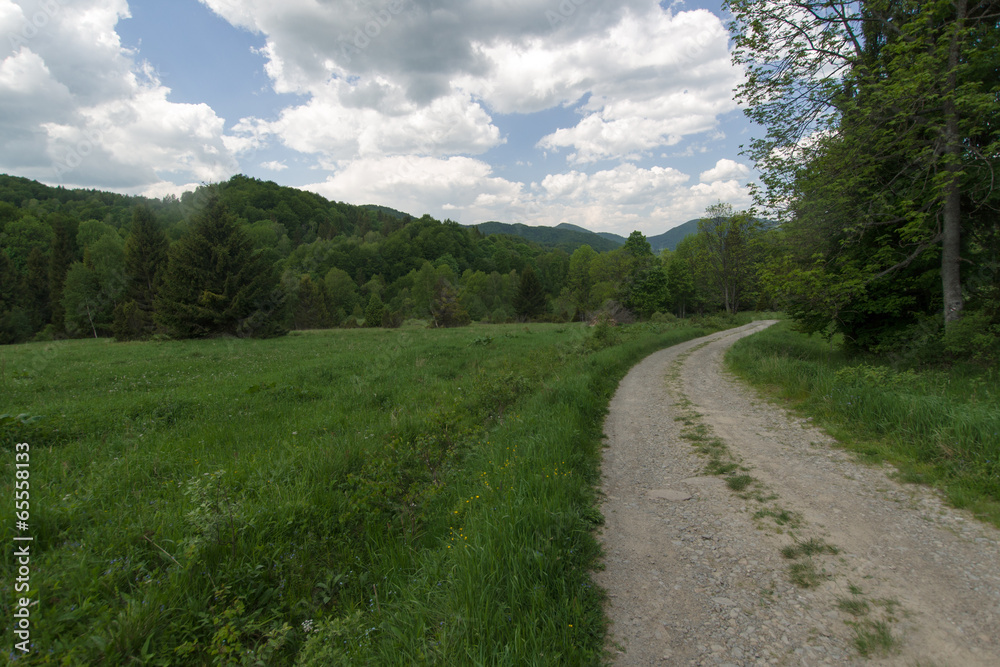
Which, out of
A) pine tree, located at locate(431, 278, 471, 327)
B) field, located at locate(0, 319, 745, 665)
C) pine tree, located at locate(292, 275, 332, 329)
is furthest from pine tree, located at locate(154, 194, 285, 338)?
pine tree, located at locate(292, 275, 332, 329)

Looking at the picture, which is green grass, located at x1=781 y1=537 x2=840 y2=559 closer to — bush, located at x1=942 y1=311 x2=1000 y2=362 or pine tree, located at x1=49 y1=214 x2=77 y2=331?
bush, located at x1=942 y1=311 x2=1000 y2=362

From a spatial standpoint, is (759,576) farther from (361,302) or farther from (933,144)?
(361,302)

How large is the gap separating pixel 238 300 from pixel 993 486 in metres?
36.5

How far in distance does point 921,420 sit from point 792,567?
445 cm

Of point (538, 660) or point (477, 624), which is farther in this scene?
point (477, 624)

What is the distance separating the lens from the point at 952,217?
9891 millimetres

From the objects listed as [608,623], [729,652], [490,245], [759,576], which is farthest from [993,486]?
[490,245]

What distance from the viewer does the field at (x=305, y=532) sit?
272 cm

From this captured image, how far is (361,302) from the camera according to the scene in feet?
278

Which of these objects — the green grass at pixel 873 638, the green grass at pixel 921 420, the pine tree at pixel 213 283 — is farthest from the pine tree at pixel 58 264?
the green grass at pixel 921 420

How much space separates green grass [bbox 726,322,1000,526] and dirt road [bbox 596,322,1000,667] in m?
0.38

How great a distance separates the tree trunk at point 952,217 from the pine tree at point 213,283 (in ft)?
122

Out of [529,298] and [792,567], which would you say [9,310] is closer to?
[529,298]

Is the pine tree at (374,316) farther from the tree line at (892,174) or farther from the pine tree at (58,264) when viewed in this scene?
the tree line at (892,174)
